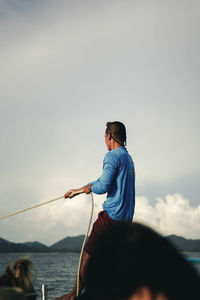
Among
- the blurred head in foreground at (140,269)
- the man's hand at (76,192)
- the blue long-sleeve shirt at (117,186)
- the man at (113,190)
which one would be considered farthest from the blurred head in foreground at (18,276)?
the blurred head in foreground at (140,269)

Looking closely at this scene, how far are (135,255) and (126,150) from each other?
161 inches

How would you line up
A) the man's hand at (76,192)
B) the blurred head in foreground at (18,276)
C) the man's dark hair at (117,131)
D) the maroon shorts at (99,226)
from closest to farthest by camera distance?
the blurred head in foreground at (18,276)
the maroon shorts at (99,226)
the man's hand at (76,192)
the man's dark hair at (117,131)

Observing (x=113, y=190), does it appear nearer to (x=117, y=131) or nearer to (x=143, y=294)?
(x=117, y=131)

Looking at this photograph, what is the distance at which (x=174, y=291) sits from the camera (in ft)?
3.39

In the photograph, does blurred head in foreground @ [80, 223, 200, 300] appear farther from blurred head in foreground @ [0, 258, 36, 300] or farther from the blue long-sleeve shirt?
the blue long-sleeve shirt

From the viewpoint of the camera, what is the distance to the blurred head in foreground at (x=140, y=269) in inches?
40.2

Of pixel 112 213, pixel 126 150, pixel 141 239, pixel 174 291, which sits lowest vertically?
pixel 174 291

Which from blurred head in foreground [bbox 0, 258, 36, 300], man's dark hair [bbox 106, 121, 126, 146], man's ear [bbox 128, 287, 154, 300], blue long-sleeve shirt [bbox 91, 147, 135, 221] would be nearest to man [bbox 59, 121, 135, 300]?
blue long-sleeve shirt [bbox 91, 147, 135, 221]

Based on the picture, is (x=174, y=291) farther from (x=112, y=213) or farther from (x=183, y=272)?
(x=112, y=213)

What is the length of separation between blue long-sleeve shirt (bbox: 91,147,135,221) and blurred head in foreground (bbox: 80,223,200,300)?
3.68 meters

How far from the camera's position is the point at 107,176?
477cm

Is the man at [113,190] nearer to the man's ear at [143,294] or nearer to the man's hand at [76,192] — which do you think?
the man's hand at [76,192]

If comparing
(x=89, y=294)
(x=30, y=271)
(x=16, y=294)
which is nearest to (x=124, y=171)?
(x=30, y=271)

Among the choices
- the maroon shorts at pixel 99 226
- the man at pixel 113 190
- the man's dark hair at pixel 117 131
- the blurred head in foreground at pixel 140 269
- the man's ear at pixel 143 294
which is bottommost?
the man's ear at pixel 143 294
